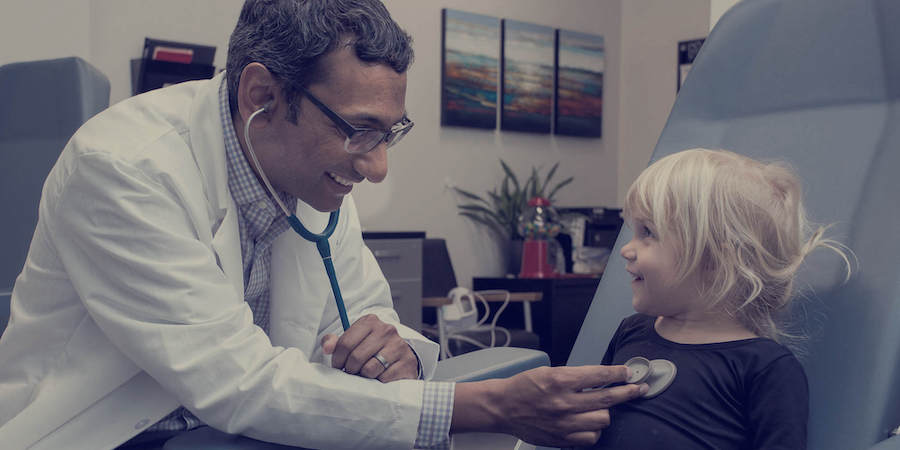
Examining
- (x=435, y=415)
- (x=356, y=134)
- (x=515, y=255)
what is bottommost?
(x=515, y=255)

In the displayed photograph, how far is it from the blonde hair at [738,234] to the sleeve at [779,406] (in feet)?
0.31

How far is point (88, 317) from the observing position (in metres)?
1.17

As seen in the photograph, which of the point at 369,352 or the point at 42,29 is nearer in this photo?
the point at 369,352

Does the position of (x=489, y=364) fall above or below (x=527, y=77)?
below

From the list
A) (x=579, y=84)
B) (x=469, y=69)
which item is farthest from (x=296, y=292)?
(x=579, y=84)

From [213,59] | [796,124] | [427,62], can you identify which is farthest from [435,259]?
[796,124]

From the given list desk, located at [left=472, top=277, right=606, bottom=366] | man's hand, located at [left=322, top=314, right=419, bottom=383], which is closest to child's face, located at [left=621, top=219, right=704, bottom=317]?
man's hand, located at [left=322, top=314, right=419, bottom=383]

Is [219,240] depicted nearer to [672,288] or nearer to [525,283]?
[672,288]

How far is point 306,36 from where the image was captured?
1.20m

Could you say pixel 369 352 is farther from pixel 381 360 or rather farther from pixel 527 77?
pixel 527 77

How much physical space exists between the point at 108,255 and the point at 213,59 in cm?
281

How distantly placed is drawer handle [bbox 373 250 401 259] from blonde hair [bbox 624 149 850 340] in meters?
2.44

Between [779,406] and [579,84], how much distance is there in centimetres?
426

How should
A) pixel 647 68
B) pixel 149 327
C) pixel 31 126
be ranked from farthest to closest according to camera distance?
1. pixel 647 68
2. pixel 31 126
3. pixel 149 327
